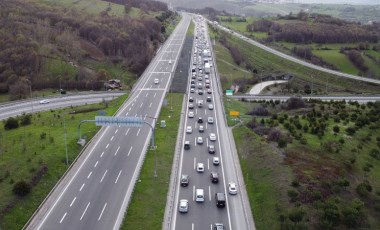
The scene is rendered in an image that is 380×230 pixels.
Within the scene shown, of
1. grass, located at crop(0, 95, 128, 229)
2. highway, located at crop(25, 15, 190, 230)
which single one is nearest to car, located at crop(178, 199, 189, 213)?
highway, located at crop(25, 15, 190, 230)

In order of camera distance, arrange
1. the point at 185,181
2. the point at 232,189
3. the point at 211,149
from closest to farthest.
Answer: the point at 232,189 < the point at 185,181 < the point at 211,149

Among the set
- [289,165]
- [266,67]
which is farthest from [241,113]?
[266,67]

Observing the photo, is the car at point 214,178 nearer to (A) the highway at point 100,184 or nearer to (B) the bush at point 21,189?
(A) the highway at point 100,184

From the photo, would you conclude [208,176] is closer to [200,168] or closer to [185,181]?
[200,168]

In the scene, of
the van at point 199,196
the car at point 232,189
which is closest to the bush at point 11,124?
the van at point 199,196

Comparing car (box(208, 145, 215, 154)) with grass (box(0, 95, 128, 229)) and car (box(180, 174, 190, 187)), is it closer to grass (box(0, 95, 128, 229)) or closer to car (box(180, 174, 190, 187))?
car (box(180, 174, 190, 187))

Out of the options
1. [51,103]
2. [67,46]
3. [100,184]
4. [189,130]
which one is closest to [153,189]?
[100,184]
